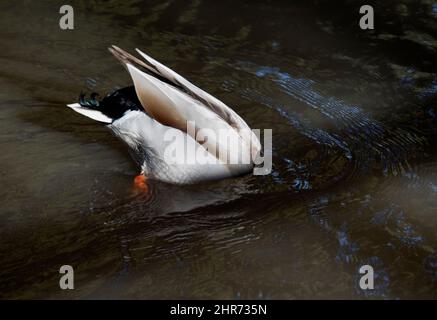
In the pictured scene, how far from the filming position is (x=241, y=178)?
14.1 ft

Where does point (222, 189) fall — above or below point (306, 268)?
above

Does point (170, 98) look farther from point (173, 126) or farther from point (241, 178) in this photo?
point (241, 178)

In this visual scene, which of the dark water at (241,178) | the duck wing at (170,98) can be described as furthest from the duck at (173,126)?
the dark water at (241,178)

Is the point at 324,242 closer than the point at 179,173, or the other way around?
the point at 324,242

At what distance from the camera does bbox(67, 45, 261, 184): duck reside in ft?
13.3

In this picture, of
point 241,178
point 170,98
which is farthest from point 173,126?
point 241,178

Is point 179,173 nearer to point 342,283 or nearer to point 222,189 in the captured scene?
point 222,189

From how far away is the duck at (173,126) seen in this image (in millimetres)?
4043

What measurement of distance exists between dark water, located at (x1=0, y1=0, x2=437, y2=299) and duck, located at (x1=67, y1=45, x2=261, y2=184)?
4.9 inches

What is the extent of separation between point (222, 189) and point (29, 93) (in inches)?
77.3

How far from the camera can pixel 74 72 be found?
561 cm

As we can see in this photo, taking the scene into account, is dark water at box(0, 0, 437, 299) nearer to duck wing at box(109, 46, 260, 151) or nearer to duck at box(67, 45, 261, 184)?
duck at box(67, 45, 261, 184)

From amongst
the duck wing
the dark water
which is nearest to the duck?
the duck wing
